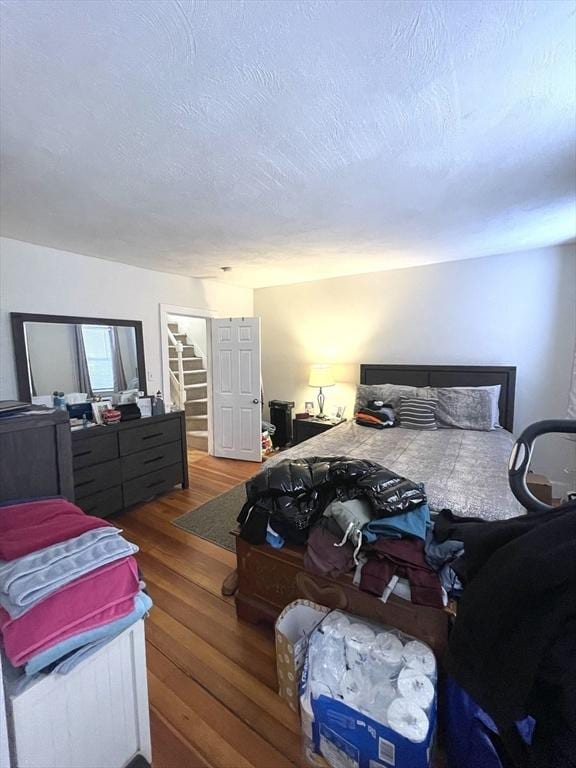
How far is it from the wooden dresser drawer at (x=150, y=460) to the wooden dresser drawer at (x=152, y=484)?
49 mm

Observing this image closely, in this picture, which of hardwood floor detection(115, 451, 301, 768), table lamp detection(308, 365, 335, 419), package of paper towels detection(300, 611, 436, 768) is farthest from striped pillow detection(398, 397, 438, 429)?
package of paper towels detection(300, 611, 436, 768)

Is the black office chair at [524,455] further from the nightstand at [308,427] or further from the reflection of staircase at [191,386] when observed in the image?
the reflection of staircase at [191,386]

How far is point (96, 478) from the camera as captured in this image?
2.74m

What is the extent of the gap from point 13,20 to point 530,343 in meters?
3.95

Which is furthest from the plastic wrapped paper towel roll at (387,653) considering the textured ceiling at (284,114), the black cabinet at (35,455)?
the textured ceiling at (284,114)

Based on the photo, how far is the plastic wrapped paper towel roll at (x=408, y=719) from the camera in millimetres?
967

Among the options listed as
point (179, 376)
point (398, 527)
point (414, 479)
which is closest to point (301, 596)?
point (398, 527)

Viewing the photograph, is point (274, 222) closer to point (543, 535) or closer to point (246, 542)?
point (246, 542)

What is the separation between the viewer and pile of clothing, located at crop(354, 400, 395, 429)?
129 inches

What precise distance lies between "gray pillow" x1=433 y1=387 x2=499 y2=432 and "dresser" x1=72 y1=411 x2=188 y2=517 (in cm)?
262

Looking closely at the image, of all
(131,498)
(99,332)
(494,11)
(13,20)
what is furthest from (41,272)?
(494,11)

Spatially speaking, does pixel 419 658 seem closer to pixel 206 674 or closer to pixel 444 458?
pixel 206 674

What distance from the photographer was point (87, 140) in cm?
141

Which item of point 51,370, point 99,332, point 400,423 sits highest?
point 99,332
